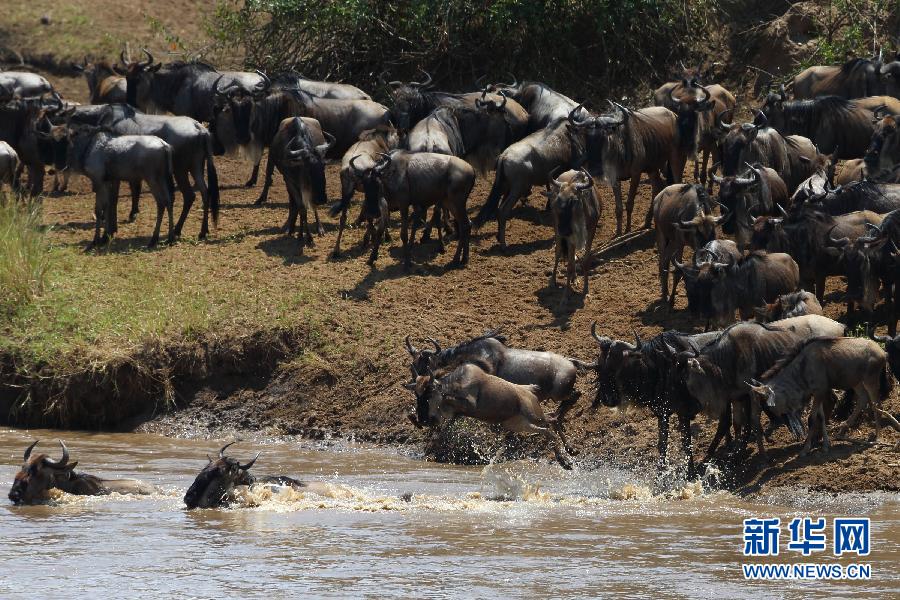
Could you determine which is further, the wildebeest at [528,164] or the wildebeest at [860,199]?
the wildebeest at [528,164]

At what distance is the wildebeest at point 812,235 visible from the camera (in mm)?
13570

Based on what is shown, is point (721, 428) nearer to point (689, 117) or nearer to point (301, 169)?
point (689, 117)

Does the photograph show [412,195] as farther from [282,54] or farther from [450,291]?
[282,54]

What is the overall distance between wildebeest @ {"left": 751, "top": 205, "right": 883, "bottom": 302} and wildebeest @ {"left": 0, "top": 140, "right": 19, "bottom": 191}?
924 cm

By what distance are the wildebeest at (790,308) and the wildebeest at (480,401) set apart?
6.21 feet

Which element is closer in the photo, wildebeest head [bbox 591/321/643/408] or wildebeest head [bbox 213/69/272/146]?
wildebeest head [bbox 591/321/643/408]

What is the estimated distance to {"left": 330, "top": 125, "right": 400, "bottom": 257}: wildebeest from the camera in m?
16.3

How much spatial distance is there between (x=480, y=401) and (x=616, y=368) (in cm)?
106

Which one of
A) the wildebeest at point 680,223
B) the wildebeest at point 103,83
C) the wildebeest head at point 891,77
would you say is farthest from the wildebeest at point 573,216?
the wildebeest at point 103,83

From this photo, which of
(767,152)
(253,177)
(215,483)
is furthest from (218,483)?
(253,177)

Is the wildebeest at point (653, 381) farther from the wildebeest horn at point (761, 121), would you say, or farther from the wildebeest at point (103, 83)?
the wildebeest at point (103, 83)

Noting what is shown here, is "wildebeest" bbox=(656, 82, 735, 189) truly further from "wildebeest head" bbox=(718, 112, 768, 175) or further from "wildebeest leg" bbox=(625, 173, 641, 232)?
"wildebeest head" bbox=(718, 112, 768, 175)

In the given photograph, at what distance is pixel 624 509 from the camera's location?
35.0 feet

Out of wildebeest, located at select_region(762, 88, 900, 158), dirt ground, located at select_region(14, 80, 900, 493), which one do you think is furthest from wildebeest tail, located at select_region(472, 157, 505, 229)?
wildebeest, located at select_region(762, 88, 900, 158)
